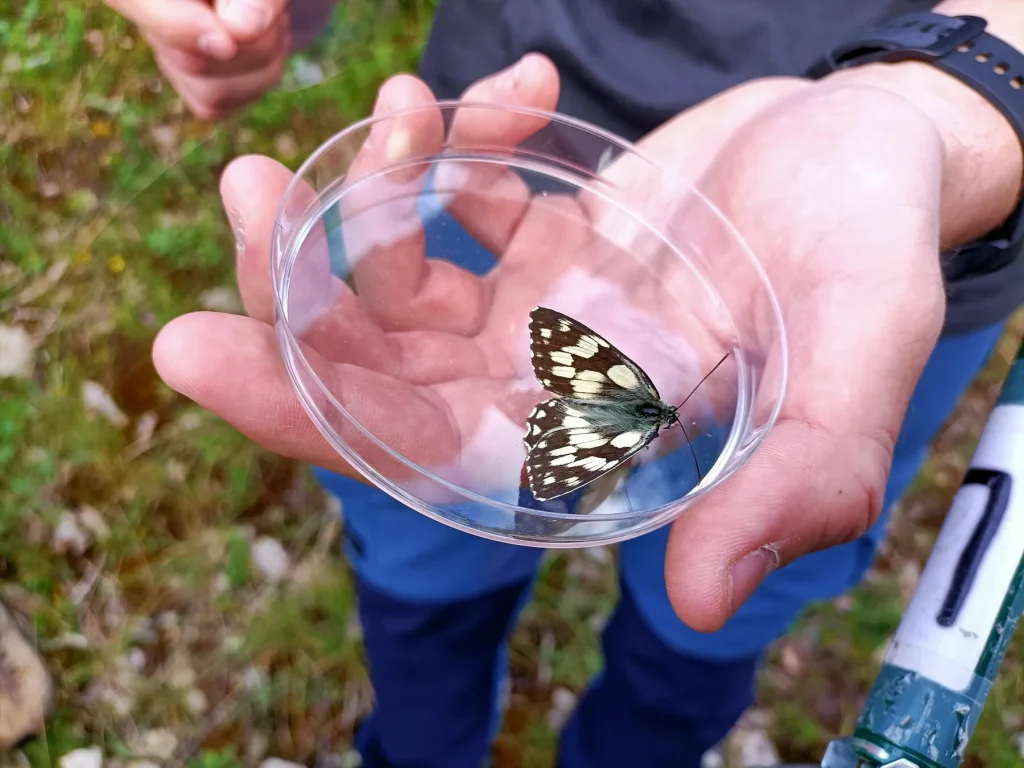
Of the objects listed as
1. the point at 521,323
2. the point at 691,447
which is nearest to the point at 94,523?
the point at 521,323

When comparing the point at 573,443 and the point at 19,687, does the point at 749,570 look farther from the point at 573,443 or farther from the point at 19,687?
the point at 19,687

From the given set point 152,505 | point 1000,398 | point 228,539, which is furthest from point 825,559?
point 152,505

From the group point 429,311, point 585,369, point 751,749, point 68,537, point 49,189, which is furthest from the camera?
point 49,189

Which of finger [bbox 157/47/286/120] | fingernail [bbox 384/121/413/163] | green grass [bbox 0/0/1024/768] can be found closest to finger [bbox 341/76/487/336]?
fingernail [bbox 384/121/413/163]

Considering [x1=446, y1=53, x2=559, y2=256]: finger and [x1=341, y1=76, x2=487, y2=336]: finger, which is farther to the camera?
[x1=446, y1=53, x2=559, y2=256]: finger

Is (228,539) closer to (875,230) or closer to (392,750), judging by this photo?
(392,750)

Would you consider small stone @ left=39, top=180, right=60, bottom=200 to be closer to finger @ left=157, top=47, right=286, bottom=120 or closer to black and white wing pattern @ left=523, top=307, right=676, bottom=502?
finger @ left=157, top=47, right=286, bottom=120

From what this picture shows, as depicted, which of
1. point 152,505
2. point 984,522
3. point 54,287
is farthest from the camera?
point 54,287
